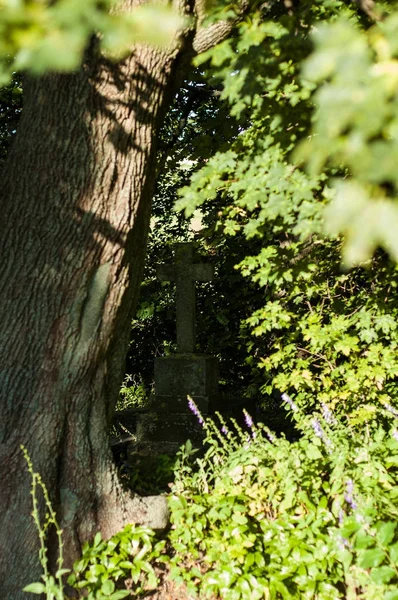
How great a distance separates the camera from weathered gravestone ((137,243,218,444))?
22.7 ft

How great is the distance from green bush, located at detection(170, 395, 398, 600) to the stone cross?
3141 millimetres

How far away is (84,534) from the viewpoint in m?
3.58

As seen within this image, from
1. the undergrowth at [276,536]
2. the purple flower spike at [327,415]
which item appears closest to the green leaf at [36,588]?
the undergrowth at [276,536]

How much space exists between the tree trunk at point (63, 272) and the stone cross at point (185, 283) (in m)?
3.65

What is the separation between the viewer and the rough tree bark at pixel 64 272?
344cm

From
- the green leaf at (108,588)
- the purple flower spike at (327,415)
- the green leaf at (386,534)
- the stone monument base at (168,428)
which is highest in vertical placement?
the stone monument base at (168,428)

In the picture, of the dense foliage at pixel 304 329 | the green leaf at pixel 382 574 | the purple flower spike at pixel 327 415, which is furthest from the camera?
the purple flower spike at pixel 327 415

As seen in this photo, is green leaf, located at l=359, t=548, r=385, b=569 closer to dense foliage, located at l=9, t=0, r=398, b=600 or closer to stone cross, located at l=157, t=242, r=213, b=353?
dense foliage, located at l=9, t=0, r=398, b=600

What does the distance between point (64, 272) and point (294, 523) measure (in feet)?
6.54

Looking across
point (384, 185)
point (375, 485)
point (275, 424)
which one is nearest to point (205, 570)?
point (375, 485)

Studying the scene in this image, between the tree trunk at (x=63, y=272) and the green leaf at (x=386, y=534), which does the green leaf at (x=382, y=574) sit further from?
the tree trunk at (x=63, y=272)

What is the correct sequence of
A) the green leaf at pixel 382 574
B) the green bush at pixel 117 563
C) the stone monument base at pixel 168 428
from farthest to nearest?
the stone monument base at pixel 168 428 < the green bush at pixel 117 563 < the green leaf at pixel 382 574

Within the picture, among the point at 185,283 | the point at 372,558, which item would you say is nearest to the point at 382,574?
Result: the point at 372,558

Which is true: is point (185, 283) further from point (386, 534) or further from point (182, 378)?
point (386, 534)
